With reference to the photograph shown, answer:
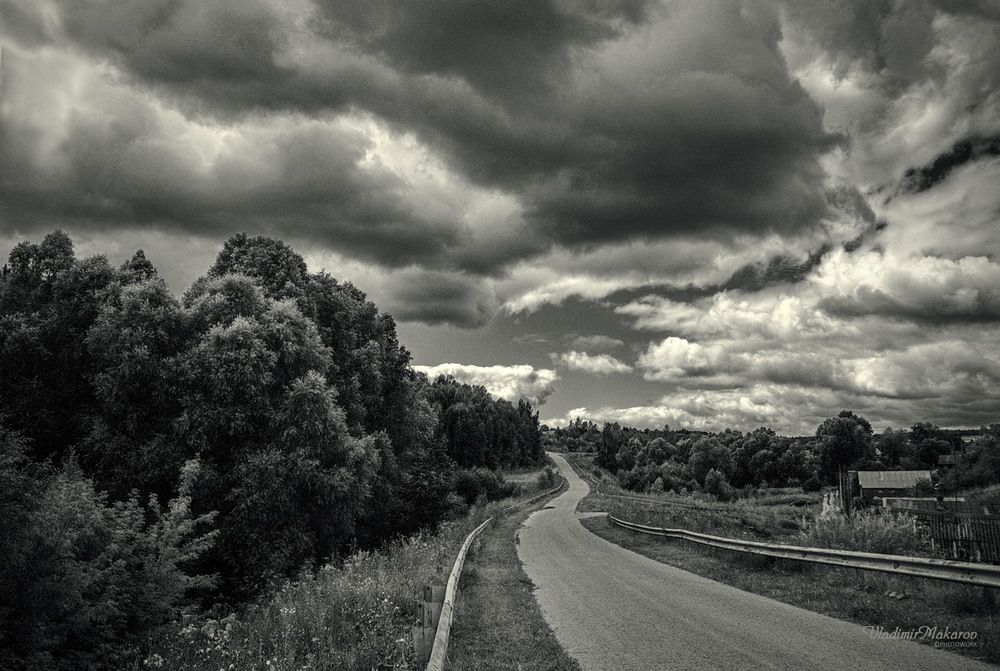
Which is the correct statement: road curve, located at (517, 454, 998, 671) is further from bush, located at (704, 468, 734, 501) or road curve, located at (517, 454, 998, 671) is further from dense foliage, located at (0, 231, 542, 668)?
bush, located at (704, 468, 734, 501)

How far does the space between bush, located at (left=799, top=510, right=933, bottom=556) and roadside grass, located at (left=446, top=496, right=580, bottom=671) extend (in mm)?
6976

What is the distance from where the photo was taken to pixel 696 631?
330 inches

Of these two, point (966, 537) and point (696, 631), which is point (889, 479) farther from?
point (696, 631)

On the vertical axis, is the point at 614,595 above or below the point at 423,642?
below

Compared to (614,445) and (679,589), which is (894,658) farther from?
(614,445)

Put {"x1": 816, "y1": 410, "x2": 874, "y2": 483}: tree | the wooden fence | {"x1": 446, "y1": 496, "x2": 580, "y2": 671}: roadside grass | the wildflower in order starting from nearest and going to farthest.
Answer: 1. the wildflower
2. {"x1": 446, "y1": 496, "x2": 580, "y2": 671}: roadside grass
3. the wooden fence
4. {"x1": 816, "y1": 410, "x2": 874, "y2": 483}: tree

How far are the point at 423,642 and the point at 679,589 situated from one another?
23.9 feet

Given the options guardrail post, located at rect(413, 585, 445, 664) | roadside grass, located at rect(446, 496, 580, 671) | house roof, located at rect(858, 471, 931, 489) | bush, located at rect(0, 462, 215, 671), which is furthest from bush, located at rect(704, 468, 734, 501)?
guardrail post, located at rect(413, 585, 445, 664)

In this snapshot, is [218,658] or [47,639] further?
[47,639]

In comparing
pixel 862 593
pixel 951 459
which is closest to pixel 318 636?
pixel 862 593

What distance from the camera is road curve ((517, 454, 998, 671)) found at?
22.4 feet

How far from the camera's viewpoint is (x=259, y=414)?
23016mm

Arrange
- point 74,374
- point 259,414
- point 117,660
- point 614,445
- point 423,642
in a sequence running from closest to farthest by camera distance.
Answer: point 423,642, point 117,660, point 259,414, point 74,374, point 614,445

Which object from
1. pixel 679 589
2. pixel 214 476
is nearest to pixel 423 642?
pixel 679 589
